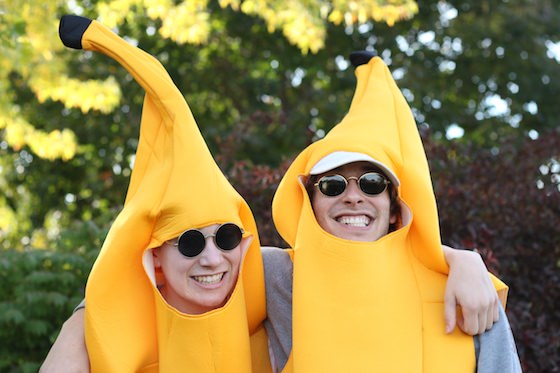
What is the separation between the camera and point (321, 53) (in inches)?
360

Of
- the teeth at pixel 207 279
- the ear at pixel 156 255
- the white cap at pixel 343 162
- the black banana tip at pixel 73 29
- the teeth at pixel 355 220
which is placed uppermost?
the black banana tip at pixel 73 29

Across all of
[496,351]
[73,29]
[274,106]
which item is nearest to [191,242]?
[73,29]

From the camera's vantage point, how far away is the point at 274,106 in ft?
30.9

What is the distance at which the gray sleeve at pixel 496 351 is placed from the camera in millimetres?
2922

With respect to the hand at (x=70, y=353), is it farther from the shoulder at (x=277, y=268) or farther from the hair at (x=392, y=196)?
the hair at (x=392, y=196)

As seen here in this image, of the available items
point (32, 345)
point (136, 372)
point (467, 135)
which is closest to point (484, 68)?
point (467, 135)

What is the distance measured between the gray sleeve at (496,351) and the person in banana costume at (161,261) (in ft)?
0.36

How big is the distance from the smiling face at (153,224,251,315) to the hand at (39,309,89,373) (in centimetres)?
37

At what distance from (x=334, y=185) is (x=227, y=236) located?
1.51 ft

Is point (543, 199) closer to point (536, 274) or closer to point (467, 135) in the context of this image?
point (536, 274)

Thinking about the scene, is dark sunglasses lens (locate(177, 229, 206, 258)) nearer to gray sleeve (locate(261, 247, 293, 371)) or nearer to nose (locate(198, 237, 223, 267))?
nose (locate(198, 237, 223, 267))

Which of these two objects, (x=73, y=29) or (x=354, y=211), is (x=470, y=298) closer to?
(x=354, y=211)

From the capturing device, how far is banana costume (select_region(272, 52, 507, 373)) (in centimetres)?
302

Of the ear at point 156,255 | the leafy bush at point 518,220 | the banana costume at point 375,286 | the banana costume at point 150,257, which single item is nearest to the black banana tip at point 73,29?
the banana costume at point 150,257
